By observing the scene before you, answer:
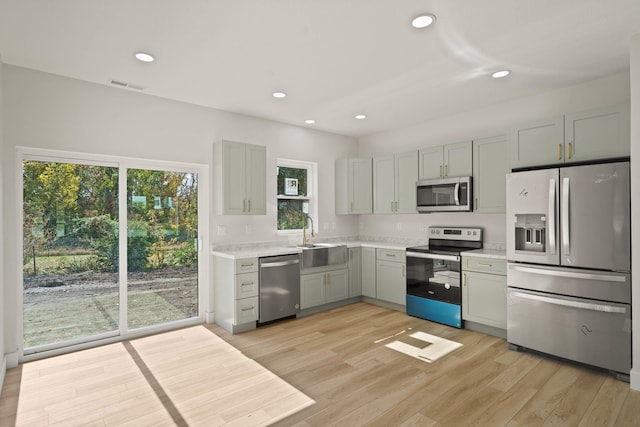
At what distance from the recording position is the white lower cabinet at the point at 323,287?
4.61m

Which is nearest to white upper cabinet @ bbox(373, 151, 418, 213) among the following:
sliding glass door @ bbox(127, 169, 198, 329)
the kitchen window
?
the kitchen window

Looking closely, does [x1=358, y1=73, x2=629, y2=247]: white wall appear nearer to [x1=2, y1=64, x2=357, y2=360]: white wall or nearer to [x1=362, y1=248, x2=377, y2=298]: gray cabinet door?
[x1=362, y1=248, x2=377, y2=298]: gray cabinet door

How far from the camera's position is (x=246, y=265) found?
403cm

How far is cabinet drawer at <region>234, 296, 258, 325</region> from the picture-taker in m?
3.95

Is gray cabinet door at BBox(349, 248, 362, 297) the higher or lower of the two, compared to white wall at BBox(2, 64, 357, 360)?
lower

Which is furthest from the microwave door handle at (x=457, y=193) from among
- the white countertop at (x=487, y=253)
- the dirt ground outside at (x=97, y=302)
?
the dirt ground outside at (x=97, y=302)

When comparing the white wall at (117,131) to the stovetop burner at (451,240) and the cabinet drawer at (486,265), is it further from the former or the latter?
the cabinet drawer at (486,265)

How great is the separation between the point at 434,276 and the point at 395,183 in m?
1.53

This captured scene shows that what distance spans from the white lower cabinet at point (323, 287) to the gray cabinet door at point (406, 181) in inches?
50.2

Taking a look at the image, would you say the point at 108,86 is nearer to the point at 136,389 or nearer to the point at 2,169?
the point at 2,169

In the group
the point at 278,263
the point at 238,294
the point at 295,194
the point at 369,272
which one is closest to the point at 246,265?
the point at 238,294

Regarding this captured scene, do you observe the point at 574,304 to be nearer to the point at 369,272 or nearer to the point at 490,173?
the point at 490,173

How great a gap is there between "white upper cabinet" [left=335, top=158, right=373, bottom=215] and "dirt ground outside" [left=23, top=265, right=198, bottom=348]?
8.32 ft

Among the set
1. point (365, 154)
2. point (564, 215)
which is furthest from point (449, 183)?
point (365, 154)
